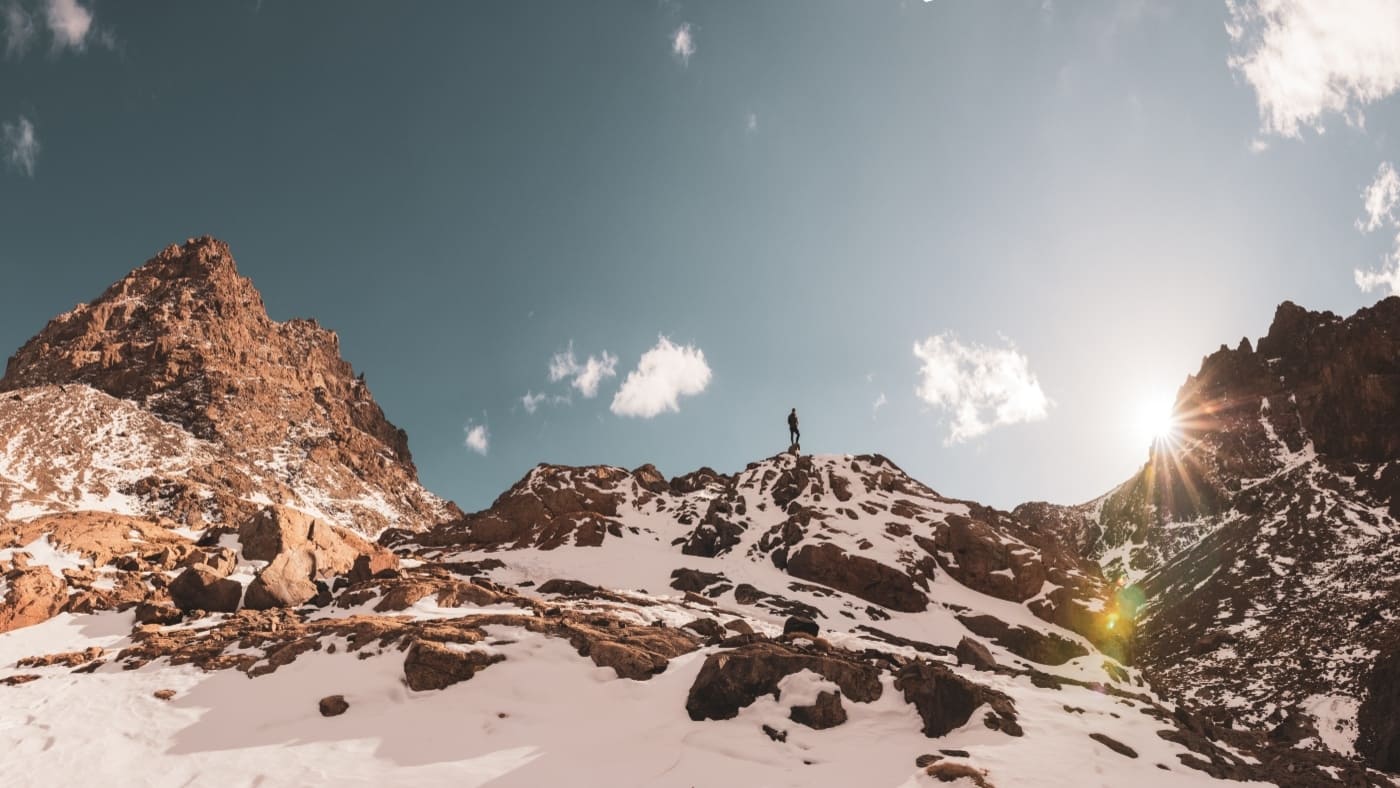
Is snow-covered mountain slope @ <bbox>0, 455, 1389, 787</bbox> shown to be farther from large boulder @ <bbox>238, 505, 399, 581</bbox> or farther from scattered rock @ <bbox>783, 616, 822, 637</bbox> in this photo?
large boulder @ <bbox>238, 505, 399, 581</bbox>

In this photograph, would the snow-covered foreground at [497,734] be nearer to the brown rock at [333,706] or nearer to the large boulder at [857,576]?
the brown rock at [333,706]

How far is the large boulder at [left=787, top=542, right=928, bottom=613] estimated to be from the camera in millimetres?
59344

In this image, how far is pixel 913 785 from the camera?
1338 cm

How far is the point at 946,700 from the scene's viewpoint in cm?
1694

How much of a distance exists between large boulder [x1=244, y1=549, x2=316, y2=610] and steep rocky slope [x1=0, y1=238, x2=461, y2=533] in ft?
179

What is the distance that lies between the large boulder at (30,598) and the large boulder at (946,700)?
3708cm

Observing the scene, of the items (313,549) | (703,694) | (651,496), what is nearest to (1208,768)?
(703,694)

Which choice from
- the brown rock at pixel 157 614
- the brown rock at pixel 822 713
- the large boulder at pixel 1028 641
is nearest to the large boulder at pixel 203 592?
the brown rock at pixel 157 614

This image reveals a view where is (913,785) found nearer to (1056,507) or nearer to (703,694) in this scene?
(703,694)

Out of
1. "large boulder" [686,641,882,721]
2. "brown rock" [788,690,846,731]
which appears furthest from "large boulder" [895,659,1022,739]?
"brown rock" [788,690,846,731]

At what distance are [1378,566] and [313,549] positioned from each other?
8009cm

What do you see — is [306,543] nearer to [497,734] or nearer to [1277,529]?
[497,734]

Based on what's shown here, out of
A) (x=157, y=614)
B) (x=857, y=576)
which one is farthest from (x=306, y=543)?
(x=857, y=576)

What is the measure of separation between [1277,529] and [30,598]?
97.5 meters
